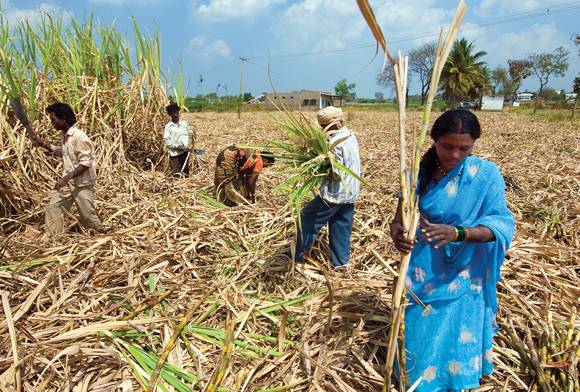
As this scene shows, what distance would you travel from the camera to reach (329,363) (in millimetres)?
1918

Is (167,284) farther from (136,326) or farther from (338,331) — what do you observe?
(338,331)

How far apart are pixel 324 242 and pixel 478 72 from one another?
37970 millimetres

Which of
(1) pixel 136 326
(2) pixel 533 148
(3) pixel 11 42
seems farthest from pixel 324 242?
(2) pixel 533 148

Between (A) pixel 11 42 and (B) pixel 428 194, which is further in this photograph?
(A) pixel 11 42

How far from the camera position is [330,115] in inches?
98.5

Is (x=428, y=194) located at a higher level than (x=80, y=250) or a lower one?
higher

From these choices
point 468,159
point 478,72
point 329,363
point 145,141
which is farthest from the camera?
point 478,72

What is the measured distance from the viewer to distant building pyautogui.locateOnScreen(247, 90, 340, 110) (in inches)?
82.0

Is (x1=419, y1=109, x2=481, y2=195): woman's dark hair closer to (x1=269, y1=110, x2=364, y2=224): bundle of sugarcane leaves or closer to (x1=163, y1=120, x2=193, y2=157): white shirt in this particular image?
(x1=269, y1=110, x2=364, y2=224): bundle of sugarcane leaves

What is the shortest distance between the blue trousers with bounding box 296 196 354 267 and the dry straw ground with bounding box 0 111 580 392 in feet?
0.45

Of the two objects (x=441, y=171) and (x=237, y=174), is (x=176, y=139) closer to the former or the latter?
(x=237, y=174)

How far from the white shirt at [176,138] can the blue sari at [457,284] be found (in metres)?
4.45

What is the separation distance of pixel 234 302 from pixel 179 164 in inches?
145

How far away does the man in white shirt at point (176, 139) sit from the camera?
530 cm
